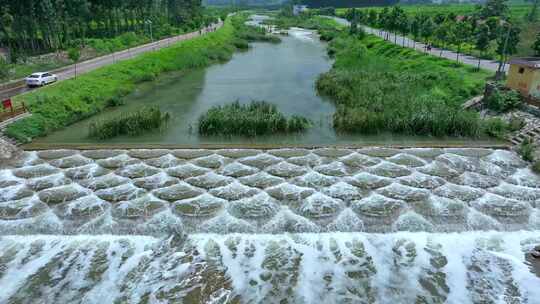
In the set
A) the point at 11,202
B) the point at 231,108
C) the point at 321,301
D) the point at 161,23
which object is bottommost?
the point at 321,301

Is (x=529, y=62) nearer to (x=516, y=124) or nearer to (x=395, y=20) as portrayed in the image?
(x=516, y=124)

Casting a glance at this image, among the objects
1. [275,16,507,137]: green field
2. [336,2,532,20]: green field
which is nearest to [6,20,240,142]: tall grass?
[275,16,507,137]: green field

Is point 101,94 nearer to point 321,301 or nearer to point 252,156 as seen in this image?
point 252,156

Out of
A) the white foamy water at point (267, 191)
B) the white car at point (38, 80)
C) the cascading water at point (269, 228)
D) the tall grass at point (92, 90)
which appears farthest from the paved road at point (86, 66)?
the cascading water at point (269, 228)

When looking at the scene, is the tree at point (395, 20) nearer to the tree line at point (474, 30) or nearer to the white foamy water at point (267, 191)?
the tree line at point (474, 30)

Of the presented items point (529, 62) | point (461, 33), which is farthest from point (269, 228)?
point (461, 33)

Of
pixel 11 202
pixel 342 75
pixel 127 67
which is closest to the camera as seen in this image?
pixel 11 202

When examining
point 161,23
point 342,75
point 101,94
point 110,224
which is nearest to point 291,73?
point 342,75
